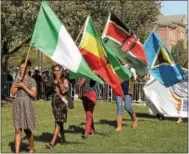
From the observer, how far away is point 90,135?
35.7ft

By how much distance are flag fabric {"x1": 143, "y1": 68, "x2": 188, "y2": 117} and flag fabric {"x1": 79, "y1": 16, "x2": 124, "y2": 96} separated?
5.10 m

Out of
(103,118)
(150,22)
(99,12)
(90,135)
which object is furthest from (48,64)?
(90,135)

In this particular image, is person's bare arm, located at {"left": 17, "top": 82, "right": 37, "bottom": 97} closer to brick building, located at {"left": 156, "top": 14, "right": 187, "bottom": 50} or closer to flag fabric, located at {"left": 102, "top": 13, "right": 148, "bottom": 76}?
flag fabric, located at {"left": 102, "top": 13, "right": 148, "bottom": 76}

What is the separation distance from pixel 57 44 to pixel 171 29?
106216 millimetres

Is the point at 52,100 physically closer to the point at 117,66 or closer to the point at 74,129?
the point at 117,66

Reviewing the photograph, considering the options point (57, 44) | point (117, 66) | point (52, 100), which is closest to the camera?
point (57, 44)

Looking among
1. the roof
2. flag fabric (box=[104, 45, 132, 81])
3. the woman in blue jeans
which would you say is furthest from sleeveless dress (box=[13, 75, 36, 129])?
the roof

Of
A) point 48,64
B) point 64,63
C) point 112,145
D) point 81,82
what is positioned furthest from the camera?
point 48,64

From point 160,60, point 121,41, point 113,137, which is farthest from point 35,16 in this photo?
point 113,137

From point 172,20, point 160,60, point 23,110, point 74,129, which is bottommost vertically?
point 74,129

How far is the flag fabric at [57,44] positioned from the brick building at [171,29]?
97.0 meters

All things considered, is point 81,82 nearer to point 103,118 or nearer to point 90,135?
point 90,135

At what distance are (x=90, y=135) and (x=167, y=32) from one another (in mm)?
99987

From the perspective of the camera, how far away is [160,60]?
12.9m
